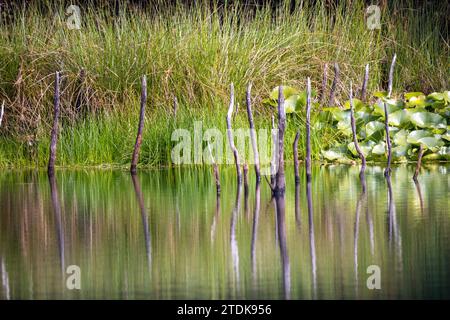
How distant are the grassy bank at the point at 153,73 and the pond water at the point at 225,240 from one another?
7.31 ft

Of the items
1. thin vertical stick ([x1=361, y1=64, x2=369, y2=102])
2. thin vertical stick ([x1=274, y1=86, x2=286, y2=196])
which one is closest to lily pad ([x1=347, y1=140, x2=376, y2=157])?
thin vertical stick ([x1=361, y1=64, x2=369, y2=102])

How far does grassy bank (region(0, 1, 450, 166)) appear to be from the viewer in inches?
523

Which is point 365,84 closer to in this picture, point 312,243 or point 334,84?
point 334,84

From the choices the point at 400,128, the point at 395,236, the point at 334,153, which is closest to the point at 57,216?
the point at 395,236

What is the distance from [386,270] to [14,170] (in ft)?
25.9

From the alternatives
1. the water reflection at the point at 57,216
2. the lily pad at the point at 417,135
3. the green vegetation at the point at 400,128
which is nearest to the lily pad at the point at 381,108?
the green vegetation at the point at 400,128

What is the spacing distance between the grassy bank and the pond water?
7.31 ft

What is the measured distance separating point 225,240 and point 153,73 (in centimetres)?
673

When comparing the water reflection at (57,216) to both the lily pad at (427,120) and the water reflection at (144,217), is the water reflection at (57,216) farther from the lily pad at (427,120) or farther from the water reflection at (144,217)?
the lily pad at (427,120)

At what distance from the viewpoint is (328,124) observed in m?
13.5

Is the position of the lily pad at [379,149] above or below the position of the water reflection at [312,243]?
above

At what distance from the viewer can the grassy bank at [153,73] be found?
1327 centimetres

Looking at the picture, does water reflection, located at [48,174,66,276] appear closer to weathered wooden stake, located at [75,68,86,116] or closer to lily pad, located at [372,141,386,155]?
weathered wooden stake, located at [75,68,86,116]
